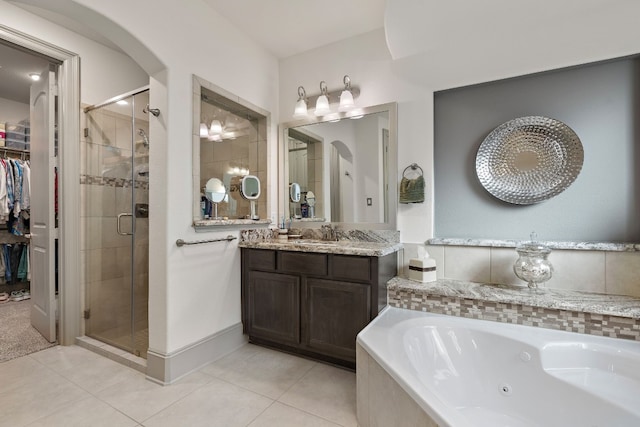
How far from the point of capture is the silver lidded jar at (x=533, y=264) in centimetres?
184

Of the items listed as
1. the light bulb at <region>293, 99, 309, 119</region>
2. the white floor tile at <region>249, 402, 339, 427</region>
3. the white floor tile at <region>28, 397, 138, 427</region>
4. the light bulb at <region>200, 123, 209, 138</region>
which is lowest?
the white floor tile at <region>249, 402, 339, 427</region>

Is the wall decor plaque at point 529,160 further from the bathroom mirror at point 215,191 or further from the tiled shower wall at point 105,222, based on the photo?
the tiled shower wall at point 105,222

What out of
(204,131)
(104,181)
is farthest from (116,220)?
(204,131)

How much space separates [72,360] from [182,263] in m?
1.17

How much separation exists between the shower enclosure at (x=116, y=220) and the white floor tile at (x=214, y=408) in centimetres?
89

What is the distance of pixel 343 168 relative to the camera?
8.83 feet

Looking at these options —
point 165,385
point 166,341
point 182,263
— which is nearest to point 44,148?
point 182,263

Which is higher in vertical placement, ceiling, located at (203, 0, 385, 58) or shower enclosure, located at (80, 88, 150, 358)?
ceiling, located at (203, 0, 385, 58)

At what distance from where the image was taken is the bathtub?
1273mm

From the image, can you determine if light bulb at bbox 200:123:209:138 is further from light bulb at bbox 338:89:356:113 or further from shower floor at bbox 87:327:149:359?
shower floor at bbox 87:327:149:359

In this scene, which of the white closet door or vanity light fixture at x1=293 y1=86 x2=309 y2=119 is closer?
the white closet door

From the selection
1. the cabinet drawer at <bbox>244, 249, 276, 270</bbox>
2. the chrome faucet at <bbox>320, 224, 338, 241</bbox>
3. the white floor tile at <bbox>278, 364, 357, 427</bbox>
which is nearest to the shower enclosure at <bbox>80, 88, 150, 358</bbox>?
the cabinet drawer at <bbox>244, 249, 276, 270</bbox>

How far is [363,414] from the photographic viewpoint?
1495mm

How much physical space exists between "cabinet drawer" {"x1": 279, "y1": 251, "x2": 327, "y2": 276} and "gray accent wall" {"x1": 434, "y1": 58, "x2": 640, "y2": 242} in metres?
1.01
